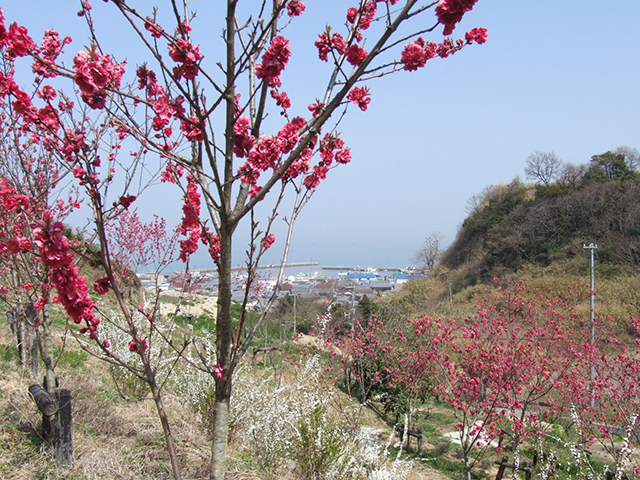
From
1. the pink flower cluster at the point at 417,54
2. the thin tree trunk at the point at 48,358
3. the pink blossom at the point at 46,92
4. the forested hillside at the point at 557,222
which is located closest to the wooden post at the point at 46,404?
the thin tree trunk at the point at 48,358

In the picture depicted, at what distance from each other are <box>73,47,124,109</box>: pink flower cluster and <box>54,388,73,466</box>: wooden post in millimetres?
2338

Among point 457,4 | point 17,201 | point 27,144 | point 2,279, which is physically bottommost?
point 2,279

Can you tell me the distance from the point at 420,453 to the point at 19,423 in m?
5.71

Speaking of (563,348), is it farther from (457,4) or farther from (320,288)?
(320,288)

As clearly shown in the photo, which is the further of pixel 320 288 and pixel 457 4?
pixel 320 288

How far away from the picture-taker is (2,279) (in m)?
4.50

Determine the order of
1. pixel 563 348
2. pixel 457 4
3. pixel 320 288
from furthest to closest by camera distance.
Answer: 1. pixel 320 288
2. pixel 563 348
3. pixel 457 4

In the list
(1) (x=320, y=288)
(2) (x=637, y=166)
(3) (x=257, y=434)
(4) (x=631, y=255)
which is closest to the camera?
(3) (x=257, y=434)

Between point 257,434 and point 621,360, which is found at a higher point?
point 257,434

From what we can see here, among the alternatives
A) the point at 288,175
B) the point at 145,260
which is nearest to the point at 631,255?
the point at 145,260

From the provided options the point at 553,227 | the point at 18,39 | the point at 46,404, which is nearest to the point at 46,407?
the point at 46,404

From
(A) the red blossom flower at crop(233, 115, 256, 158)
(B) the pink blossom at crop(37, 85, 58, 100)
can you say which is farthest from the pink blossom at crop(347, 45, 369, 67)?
(B) the pink blossom at crop(37, 85, 58, 100)

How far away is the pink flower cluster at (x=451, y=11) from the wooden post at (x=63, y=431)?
10.5ft

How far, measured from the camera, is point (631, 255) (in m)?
20.0
